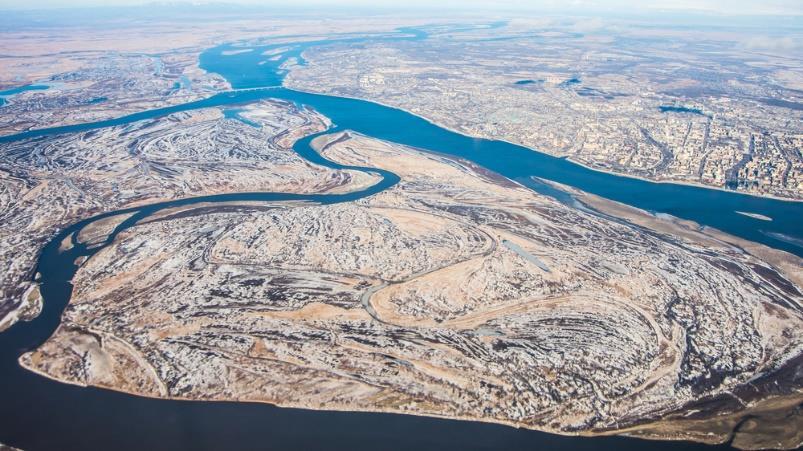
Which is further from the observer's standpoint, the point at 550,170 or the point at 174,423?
the point at 550,170

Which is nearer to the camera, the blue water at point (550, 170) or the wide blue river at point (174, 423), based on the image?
the wide blue river at point (174, 423)

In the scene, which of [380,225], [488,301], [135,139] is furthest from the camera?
[135,139]

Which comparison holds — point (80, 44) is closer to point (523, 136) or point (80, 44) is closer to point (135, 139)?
point (135, 139)

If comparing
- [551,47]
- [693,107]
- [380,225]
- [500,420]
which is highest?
[551,47]

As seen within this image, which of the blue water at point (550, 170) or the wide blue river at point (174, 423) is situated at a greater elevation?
the blue water at point (550, 170)

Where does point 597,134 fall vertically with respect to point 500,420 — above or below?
above

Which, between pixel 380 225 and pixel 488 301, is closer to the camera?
pixel 488 301

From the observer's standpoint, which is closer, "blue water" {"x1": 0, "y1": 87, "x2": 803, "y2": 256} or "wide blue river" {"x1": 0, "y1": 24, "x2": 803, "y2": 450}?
"wide blue river" {"x1": 0, "y1": 24, "x2": 803, "y2": 450}

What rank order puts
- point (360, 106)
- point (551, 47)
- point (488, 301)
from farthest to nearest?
point (551, 47)
point (360, 106)
point (488, 301)

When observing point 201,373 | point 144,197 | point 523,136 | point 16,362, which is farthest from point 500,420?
point 523,136

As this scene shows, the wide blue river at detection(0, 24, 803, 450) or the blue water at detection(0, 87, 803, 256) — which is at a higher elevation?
the blue water at detection(0, 87, 803, 256)
